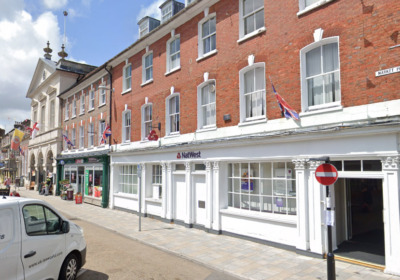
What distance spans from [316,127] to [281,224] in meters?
3.18

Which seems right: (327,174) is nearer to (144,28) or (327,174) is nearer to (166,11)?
(166,11)

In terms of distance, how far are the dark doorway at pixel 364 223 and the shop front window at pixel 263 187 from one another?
183 centimetres

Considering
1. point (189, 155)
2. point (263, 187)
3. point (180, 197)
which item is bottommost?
point (180, 197)

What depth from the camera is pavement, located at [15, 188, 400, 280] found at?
7.02 metres

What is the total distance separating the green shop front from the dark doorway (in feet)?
47.6

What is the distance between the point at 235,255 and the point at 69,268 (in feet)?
14.9

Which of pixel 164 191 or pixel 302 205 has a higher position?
pixel 302 205

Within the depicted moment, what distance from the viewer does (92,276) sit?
6891 mm

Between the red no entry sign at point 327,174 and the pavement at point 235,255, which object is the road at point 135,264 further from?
the red no entry sign at point 327,174

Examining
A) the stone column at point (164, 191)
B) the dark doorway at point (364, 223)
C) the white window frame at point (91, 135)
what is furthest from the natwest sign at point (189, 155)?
the white window frame at point (91, 135)

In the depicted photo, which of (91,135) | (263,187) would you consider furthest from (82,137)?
(263,187)

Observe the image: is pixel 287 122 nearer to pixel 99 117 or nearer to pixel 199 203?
pixel 199 203

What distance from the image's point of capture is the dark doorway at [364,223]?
8.18 metres

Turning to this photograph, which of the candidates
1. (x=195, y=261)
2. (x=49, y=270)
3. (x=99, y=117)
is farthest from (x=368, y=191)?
(x=99, y=117)
